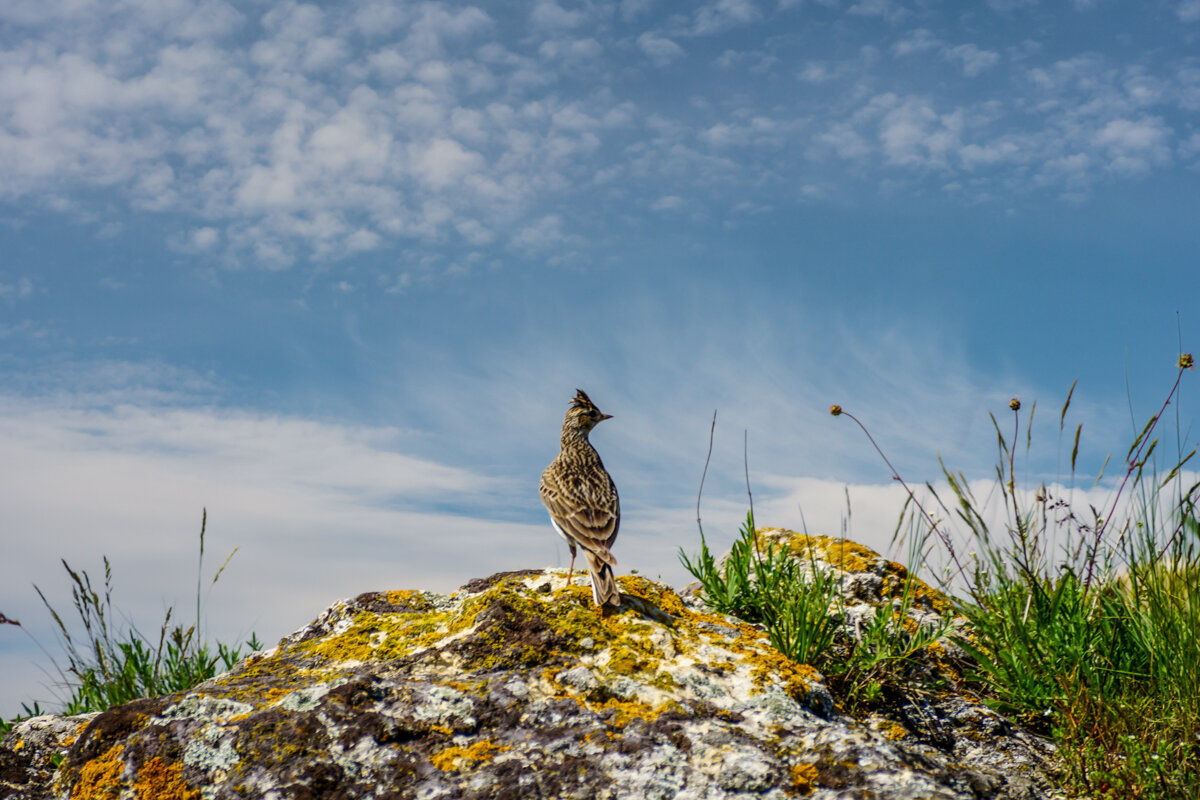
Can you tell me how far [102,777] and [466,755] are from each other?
1.80m

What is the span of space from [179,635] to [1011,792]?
21.8ft

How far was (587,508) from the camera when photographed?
636 cm

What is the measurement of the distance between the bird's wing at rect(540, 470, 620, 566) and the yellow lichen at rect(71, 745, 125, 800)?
2818 millimetres

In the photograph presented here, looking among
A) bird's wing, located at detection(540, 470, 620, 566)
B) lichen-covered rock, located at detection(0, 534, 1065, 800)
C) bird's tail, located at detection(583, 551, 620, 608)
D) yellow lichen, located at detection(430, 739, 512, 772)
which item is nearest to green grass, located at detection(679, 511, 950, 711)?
lichen-covered rock, located at detection(0, 534, 1065, 800)

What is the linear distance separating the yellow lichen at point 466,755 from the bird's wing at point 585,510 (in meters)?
1.79

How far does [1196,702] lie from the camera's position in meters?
5.12

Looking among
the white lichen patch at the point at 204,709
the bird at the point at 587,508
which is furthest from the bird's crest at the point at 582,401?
the white lichen patch at the point at 204,709

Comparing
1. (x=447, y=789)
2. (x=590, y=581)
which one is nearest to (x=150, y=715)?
(x=447, y=789)

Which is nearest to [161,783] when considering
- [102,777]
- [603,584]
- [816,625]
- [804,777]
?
[102,777]

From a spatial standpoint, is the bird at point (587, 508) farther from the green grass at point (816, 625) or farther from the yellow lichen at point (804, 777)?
the yellow lichen at point (804, 777)

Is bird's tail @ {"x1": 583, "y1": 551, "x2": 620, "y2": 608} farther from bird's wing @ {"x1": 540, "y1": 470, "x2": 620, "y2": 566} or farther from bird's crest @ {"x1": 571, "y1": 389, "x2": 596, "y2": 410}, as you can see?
bird's crest @ {"x1": 571, "y1": 389, "x2": 596, "y2": 410}

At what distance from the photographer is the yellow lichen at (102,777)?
4012 millimetres

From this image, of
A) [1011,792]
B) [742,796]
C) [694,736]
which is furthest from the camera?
[1011,792]

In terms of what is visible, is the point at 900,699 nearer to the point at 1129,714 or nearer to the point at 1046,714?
the point at 1046,714
